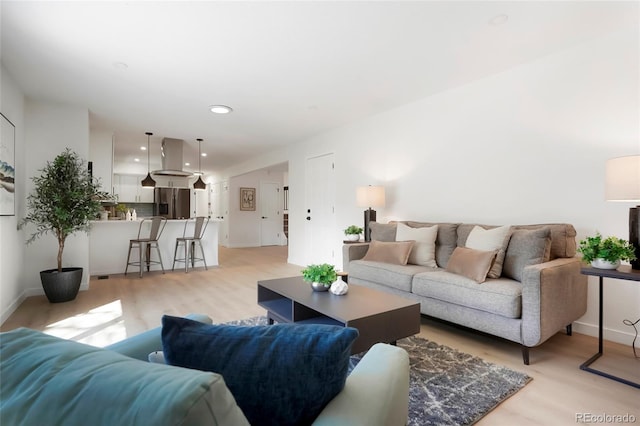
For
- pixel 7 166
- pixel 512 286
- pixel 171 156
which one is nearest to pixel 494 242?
pixel 512 286

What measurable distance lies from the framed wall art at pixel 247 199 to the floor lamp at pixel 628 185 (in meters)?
8.56

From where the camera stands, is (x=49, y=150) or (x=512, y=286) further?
(x=49, y=150)

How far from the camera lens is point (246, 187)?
971 centimetres

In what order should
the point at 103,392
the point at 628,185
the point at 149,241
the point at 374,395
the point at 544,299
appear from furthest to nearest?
the point at 149,241 → the point at 544,299 → the point at 628,185 → the point at 374,395 → the point at 103,392

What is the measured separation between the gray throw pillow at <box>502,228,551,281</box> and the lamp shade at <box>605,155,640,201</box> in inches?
21.2

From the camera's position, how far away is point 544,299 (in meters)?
2.19

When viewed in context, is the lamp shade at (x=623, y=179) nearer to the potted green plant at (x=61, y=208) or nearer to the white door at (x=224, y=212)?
the potted green plant at (x=61, y=208)

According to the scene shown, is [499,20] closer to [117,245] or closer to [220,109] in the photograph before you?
[220,109]

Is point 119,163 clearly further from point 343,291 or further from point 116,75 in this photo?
point 343,291

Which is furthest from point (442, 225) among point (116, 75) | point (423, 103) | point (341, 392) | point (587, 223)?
point (116, 75)

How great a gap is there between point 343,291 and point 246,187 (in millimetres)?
7830

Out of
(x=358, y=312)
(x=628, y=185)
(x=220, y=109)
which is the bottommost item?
(x=358, y=312)

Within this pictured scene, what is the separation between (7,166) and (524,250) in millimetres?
4911

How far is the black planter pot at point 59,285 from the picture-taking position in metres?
3.65
